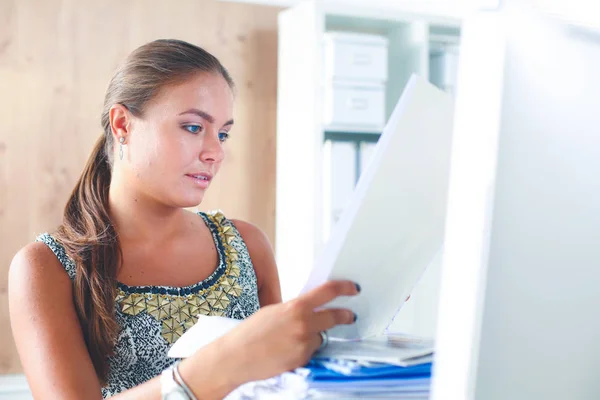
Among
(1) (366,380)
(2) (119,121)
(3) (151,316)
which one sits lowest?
(3) (151,316)

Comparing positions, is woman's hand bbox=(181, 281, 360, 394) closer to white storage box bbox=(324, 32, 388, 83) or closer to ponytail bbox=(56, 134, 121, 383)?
ponytail bbox=(56, 134, 121, 383)

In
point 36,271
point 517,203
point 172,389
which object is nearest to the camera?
point 517,203

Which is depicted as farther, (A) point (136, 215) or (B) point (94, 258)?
(A) point (136, 215)

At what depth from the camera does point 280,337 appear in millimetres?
569

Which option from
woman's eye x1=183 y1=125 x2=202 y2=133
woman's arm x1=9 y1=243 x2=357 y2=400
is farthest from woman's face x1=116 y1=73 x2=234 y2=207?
woman's arm x1=9 y1=243 x2=357 y2=400

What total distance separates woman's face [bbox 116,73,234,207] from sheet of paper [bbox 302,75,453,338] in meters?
0.57

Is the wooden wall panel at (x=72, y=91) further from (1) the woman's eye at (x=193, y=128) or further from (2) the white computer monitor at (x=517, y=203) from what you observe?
(2) the white computer monitor at (x=517, y=203)

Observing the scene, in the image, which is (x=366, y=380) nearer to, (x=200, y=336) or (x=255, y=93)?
(x=200, y=336)

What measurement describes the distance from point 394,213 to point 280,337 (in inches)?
6.0

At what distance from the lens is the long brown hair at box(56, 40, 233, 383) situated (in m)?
1.10

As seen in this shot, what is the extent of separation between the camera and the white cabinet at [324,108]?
2900 millimetres

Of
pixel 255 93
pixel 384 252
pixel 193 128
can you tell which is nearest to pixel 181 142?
pixel 193 128

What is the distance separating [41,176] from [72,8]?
742 mm

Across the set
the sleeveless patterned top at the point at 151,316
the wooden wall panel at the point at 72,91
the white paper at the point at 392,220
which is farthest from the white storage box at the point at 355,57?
the white paper at the point at 392,220
